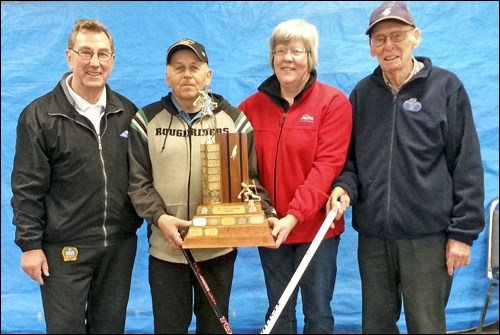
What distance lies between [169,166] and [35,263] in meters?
0.61

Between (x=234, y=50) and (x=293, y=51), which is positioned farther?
(x=234, y=50)

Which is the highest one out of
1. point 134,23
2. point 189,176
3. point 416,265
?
point 134,23

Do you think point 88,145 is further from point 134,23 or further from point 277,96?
point 134,23

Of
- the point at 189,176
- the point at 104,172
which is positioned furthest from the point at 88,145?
the point at 189,176

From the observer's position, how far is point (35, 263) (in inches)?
72.2

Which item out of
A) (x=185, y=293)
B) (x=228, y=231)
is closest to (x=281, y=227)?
(x=228, y=231)

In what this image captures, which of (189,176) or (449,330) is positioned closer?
(189,176)

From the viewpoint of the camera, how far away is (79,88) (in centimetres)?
192

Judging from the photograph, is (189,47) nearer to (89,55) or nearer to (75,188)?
(89,55)

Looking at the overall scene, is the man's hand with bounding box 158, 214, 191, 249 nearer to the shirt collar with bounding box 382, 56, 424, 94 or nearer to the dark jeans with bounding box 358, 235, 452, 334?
the dark jeans with bounding box 358, 235, 452, 334

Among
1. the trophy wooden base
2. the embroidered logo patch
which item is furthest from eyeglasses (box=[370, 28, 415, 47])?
the trophy wooden base

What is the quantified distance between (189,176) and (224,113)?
11.3 inches

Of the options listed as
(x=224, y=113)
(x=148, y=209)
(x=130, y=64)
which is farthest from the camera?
(x=130, y=64)

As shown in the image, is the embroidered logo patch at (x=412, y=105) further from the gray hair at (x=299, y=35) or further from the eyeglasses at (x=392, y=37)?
the gray hair at (x=299, y=35)
